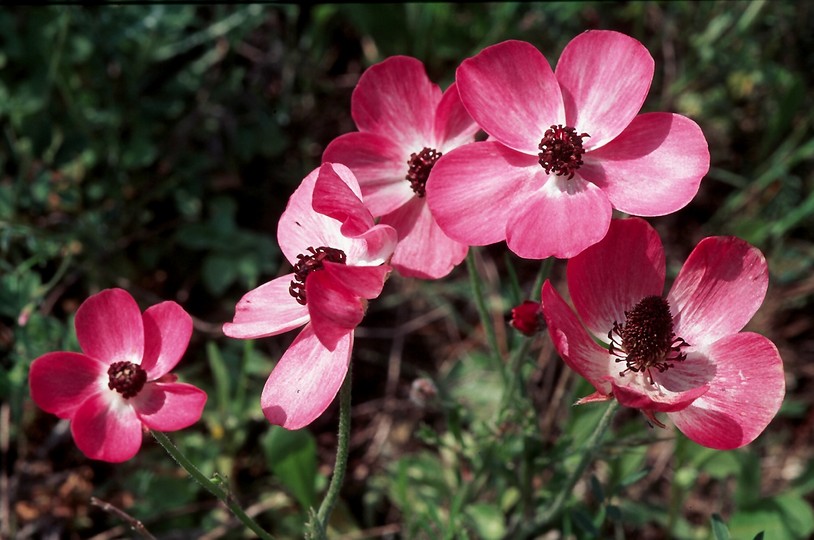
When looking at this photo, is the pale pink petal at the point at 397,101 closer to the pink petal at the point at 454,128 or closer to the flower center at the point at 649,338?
the pink petal at the point at 454,128

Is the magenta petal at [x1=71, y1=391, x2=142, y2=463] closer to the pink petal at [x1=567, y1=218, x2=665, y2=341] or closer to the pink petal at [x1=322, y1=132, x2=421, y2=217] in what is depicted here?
the pink petal at [x1=322, y1=132, x2=421, y2=217]

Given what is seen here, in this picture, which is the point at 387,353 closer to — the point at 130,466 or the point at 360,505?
the point at 360,505

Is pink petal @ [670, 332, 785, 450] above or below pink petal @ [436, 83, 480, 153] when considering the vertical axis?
below

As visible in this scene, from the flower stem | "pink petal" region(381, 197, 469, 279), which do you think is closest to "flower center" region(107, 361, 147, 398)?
the flower stem

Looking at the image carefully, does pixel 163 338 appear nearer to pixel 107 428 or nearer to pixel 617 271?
pixel 107 428

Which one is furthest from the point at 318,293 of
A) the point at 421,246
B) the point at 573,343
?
the point at 573,343

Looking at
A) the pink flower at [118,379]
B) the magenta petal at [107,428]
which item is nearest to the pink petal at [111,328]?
the pink flower at [118,379]
